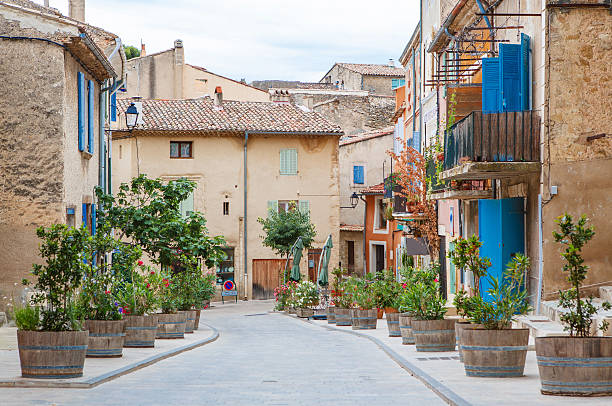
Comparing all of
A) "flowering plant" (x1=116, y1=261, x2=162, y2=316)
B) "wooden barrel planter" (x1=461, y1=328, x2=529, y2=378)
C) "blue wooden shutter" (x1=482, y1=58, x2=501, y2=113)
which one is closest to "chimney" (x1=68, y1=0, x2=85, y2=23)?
"flowering plant" (x1=116, y1=261, x2=162, y2=316)

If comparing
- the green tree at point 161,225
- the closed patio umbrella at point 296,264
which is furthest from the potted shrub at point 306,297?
the green tree at point 161,225

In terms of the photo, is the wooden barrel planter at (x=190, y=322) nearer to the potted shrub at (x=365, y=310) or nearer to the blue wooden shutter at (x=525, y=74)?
the potted shrub at (x=365, y=310)

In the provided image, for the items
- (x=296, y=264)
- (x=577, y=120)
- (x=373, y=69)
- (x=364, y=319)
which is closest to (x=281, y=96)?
Answer: (x=373, y=69)

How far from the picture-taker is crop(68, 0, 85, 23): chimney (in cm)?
2744

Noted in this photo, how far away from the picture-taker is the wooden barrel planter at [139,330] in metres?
15.8

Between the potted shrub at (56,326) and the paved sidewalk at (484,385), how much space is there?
447 centimetres

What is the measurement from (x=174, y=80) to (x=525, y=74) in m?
40.8

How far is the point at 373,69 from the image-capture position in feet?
237

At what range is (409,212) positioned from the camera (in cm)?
2938

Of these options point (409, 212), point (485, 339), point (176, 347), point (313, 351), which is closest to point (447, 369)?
point (485, 339)

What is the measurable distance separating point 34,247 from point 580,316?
12.3 metres

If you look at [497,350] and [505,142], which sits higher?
[505,142]

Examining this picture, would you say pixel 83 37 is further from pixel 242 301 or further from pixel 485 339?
pixel 242 301

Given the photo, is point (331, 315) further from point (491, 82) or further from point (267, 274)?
point (267, 274)
